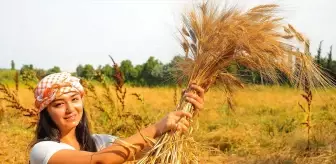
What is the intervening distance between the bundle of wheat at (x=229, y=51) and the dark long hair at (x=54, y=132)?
0.59 metres

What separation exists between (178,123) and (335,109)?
16.1 ft

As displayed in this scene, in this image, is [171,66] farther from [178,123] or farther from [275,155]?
[275,155]

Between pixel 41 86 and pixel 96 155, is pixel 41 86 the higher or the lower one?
the higher one

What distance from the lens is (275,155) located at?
484 cm

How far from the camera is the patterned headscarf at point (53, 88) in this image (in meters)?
2.52

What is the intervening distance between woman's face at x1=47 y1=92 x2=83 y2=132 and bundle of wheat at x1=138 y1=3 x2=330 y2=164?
1.70ft

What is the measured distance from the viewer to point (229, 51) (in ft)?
7.64

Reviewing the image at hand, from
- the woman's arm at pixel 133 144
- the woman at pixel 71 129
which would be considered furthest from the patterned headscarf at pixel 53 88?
the woman's arm at pixel 133 144

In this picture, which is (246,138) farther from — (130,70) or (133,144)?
(130,70)

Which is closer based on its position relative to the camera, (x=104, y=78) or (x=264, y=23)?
(x=264, y=23)

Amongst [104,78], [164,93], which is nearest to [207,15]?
[104,78]

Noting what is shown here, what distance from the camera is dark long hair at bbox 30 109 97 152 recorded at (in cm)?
258

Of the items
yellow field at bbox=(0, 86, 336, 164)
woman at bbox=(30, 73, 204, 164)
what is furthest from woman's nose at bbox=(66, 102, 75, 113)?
yellow field at bbox=(0, 86, 336, 164)

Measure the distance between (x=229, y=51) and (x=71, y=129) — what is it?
0.94m
